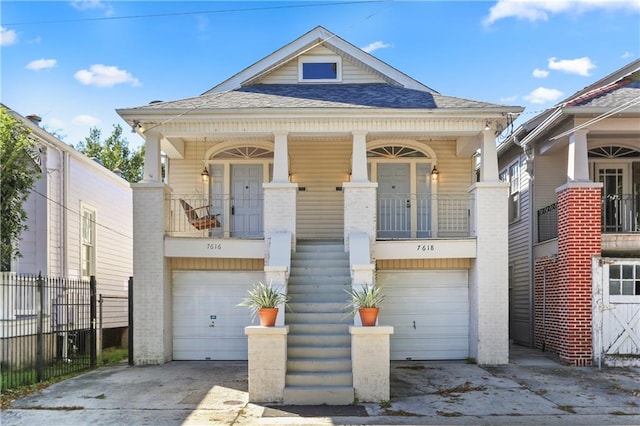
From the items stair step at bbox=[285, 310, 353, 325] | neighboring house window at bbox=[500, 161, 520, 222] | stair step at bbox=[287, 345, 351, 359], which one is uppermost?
neighboring house window at bbox=[500, 161, 520, 222]

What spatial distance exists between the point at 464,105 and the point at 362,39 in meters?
3.96

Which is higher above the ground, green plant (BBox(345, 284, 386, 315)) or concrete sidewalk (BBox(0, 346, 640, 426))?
green plant (BBox(345, 284, 386, 315))

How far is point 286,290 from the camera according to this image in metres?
10.7

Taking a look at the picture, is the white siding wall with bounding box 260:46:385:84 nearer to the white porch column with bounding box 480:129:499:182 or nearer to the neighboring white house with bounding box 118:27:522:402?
the neighboring white house with bounding box 118:27:522:402

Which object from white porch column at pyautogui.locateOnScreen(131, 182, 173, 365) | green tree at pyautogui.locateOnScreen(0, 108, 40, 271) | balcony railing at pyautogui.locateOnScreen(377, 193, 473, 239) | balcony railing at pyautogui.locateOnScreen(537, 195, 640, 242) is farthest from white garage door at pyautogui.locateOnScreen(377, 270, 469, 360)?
green tree at pyautogui.locateOnScreen(0, 108, 40, 271)

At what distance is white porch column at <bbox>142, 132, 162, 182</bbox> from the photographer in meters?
12.5

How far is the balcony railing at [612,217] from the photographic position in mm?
14055

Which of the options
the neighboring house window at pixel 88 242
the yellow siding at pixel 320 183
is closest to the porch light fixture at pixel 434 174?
Result: the yellow siding at pixel 320 183

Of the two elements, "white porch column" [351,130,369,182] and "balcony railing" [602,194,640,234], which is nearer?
"white porch column" [351,130,369,182]

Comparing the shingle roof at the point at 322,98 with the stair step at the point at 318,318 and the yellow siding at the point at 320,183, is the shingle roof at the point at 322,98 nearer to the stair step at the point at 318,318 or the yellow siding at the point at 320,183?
the yellow siding at the point at 320,183

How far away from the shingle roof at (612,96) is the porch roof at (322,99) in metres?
1.84

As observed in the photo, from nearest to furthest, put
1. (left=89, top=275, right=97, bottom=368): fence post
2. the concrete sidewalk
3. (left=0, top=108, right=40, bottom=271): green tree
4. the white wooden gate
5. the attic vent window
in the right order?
the concrete sidewalk → (left=0, top=108, right=40, bottom=271): green tree → the white wooden gate → (left=89, top=275, right=97, bottom=368): fence post → the attic vent window

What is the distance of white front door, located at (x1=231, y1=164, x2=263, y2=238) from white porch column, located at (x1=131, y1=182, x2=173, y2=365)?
8.63 ft

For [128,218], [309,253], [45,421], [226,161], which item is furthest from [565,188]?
[128,218]
